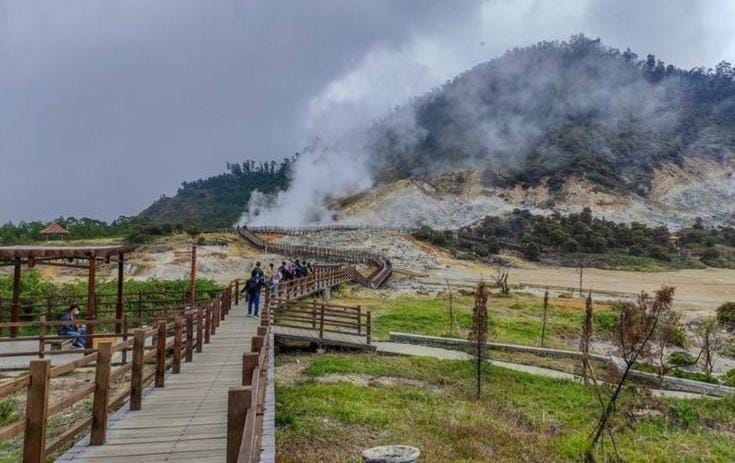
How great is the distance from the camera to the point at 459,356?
666 inches

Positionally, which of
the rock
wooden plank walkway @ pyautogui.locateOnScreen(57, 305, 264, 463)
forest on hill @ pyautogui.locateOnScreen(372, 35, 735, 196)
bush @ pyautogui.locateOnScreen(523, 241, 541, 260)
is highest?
forest on hill @ pyautogui.locateOnScreen(372, 35, 735, 196)

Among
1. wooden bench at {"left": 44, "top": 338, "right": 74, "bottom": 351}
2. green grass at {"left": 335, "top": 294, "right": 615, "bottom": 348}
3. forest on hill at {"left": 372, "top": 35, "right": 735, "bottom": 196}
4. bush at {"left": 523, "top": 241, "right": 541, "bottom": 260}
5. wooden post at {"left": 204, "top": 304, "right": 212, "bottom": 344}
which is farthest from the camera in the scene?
forest on hill at {"left": 372, "top": 35, "right": 735, "bottom": 196}

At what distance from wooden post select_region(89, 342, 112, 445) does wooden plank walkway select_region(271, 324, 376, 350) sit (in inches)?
397

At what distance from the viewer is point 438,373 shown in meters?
14.2

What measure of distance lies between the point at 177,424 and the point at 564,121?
4953 inches

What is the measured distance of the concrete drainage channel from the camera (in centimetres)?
1447

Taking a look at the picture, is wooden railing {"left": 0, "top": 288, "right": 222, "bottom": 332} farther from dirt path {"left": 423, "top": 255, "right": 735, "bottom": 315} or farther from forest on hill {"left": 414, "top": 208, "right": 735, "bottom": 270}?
forest on hill {"left": 414, "top": 208, "right": 735, "bottom": 270}

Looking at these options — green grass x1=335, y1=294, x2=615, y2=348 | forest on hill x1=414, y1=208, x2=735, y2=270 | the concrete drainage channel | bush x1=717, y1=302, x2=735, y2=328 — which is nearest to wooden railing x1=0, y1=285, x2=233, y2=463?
the concrete drainage channel

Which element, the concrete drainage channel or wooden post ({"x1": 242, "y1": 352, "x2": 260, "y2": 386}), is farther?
the concrete drainage channel

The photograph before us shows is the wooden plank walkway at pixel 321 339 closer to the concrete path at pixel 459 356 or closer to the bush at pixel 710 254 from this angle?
the concrete path at pixel 459 356

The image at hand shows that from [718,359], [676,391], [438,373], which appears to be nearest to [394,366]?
[438,373]

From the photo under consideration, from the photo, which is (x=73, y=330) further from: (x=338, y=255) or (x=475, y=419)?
(x=338, y=255)

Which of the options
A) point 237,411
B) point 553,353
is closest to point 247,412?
point 237,411

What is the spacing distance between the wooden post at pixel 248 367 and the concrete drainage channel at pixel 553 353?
1255 centimetres
